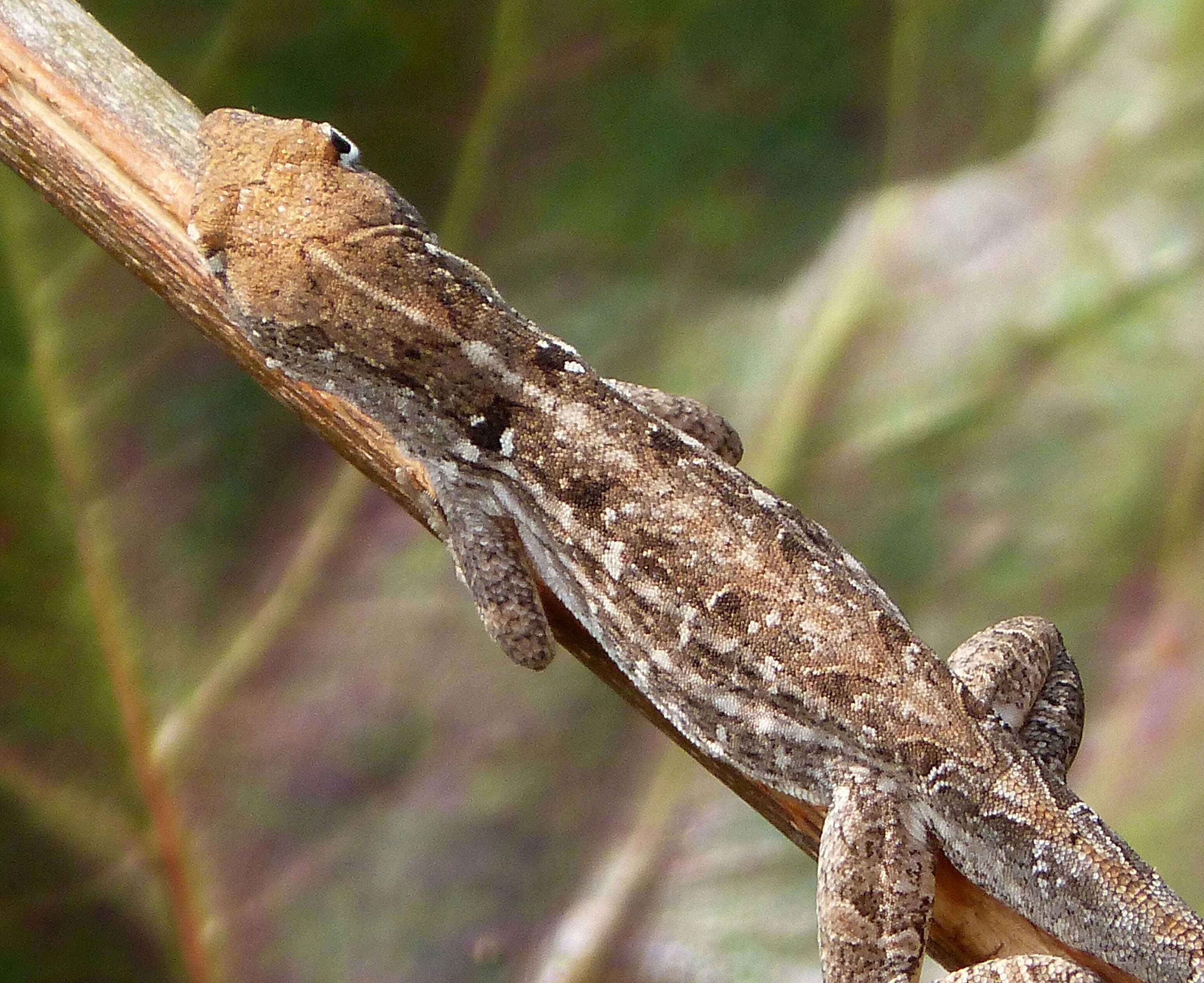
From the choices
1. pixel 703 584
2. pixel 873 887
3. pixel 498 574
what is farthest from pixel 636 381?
pixel 873 887

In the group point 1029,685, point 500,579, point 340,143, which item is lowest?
point 500,579

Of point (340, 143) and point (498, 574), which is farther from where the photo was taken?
point (498, 574)

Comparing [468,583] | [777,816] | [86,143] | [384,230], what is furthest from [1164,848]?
[86,143]

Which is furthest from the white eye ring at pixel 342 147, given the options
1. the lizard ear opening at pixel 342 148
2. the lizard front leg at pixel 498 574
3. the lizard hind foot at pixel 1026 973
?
the lizard hind foot at pixel 1026 973

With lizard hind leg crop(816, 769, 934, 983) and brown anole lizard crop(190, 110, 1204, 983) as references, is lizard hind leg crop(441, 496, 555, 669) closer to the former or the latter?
brown anole lizard crop(190, 110, 1204, 983)

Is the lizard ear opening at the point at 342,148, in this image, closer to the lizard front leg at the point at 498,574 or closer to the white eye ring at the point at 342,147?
the white eye ring at the point at 342,147

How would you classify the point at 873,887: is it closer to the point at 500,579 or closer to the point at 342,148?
the point at 500,579

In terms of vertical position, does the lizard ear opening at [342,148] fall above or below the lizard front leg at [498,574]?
above

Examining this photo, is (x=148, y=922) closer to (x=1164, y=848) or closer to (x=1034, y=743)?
(x=1034, y=743)
